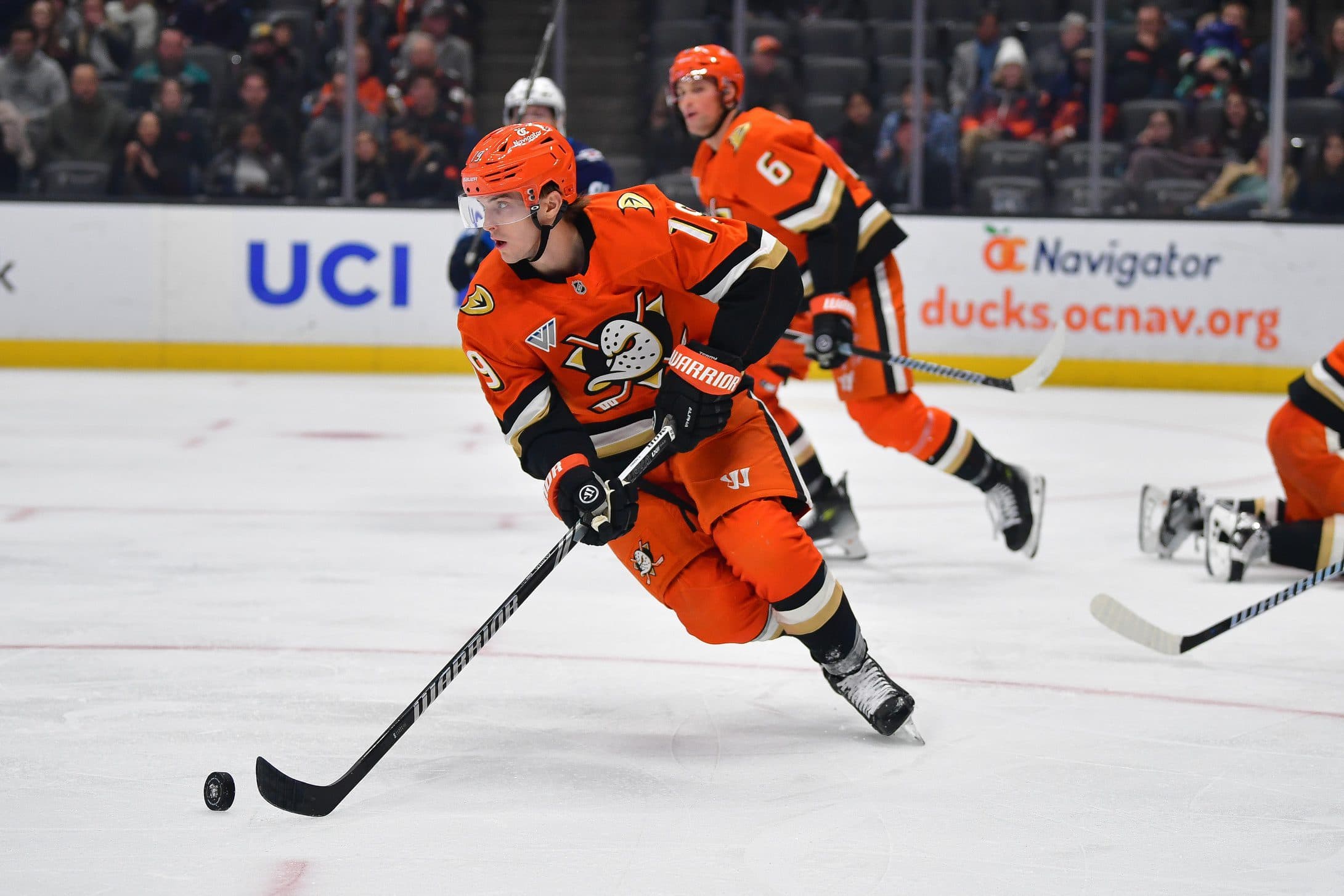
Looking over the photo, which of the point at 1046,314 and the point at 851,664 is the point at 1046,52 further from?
the point at 851,664

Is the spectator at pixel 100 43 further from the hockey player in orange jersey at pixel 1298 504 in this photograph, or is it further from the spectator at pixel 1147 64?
the hockey player in orange jersey at pixel 1298 504

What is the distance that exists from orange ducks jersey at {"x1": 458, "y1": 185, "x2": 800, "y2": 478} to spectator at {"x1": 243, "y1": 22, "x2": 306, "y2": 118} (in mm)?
6153

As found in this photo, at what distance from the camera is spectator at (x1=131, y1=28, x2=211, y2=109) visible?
8469 mm

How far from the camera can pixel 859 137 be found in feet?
27.5

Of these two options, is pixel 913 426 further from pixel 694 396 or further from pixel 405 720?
pixel 405 720

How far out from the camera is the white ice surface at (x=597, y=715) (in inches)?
83.4

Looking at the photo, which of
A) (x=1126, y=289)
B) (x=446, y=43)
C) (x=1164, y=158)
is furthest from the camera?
(x=446, y=43)

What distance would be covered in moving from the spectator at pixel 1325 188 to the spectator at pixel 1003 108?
4.17 feet

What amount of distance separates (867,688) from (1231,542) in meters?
1.65

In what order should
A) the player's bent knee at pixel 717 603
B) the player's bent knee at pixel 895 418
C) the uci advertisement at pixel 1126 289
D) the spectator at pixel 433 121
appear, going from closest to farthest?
the player's bent knee at pixel 717 603 < the player's bent knee at pixel 895 418 < the uci advertisement at pixel 1126 289 < the spectator at pixel 433 121

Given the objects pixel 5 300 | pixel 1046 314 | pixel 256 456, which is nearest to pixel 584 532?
pixel 256 456

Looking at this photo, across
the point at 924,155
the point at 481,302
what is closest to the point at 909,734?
the point at 481,302

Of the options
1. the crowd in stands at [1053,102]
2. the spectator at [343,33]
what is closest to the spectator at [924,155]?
the crowd in stands at [1053,102]

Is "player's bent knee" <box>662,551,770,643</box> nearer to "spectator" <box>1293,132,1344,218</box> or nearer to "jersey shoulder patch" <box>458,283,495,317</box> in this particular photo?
"jersey shoulder patch" <box>458,283,495,317</box>
